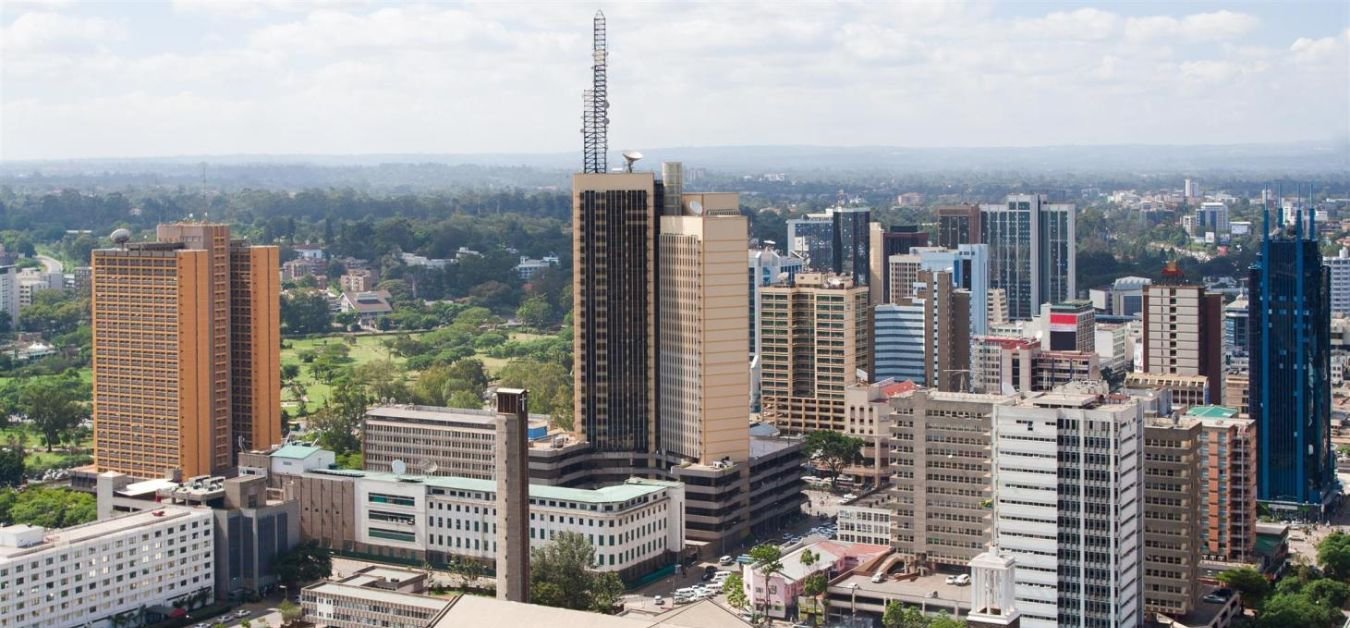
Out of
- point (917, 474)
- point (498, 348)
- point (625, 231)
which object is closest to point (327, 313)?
point (498, 348)

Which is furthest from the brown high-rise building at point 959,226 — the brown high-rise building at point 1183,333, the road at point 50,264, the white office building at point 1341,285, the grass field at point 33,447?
the road at point 50,264

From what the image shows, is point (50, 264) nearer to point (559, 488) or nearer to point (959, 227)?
point (959, 227)

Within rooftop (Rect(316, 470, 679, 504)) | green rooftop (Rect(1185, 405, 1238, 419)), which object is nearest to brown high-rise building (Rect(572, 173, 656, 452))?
rooftop (Rect(316, 470, 679, 504))

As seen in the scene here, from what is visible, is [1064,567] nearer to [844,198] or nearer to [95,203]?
[95,203]

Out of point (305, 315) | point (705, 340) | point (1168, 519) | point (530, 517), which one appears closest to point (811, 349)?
point (705, 340)

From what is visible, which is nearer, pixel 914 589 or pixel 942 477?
pixel 914 589

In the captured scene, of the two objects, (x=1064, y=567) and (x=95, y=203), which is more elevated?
(x=95, y=203)
